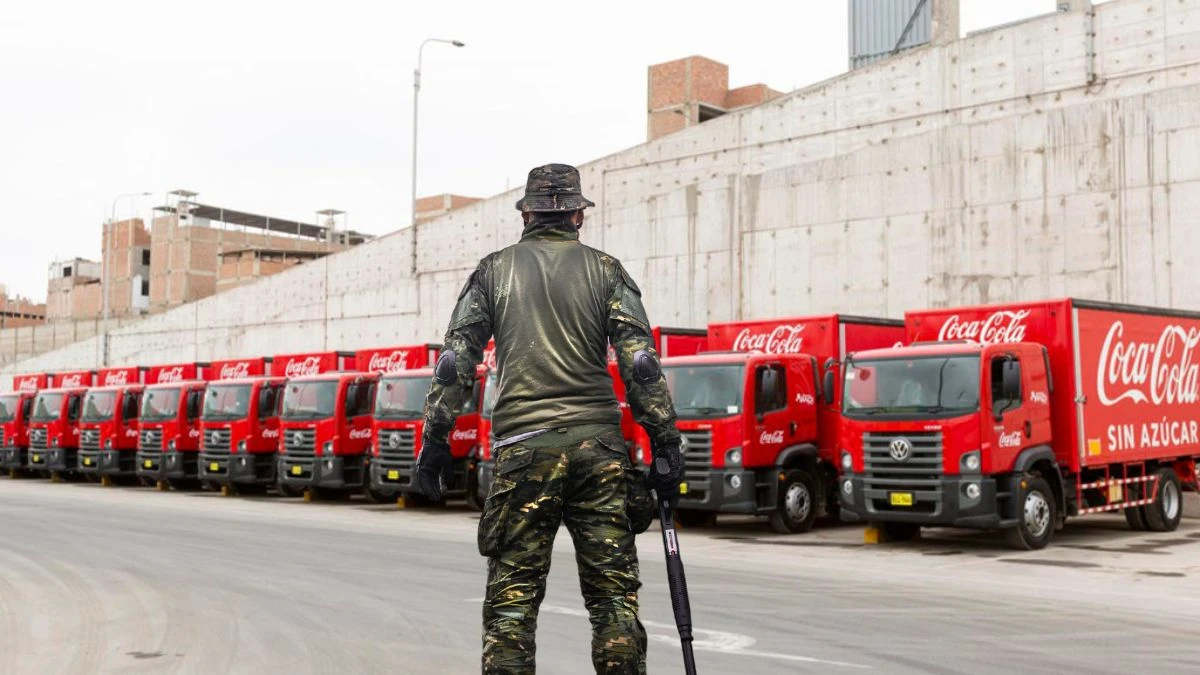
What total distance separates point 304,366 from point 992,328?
20030 millimetres

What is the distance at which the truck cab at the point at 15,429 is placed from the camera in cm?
3625

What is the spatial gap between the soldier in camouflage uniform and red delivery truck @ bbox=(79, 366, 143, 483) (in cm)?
2850

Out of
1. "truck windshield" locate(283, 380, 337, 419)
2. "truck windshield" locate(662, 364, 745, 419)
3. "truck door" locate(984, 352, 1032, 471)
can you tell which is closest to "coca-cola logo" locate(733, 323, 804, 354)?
"truck windshield" locate(662, 364, 745, 419)

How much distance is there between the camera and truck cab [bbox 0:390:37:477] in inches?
1427

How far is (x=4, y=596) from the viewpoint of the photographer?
10.2 meters

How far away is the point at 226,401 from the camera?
27.0 metres

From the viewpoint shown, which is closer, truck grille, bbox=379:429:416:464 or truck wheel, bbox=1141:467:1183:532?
truck wheel, bbox=1141:467:1183:532

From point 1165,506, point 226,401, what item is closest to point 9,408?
point 226,401

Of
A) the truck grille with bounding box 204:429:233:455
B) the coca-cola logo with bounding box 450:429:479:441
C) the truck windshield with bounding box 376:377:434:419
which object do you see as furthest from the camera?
the truck grille with bounding box 204:429:233:455

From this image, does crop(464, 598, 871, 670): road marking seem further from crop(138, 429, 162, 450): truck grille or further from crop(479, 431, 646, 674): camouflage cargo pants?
crop(138, 429, 162, 450): truck grille

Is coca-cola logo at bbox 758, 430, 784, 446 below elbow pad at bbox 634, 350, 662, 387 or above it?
below

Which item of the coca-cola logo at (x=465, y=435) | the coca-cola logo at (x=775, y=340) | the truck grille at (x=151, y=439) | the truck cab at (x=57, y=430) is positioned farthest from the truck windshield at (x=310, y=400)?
the truck cab at (x=57, y=430)

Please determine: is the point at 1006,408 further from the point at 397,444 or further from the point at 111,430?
the point at 111,430

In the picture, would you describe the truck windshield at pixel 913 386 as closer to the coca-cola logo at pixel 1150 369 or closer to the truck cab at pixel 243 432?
the coca-cola logo at pixel 1150 369
